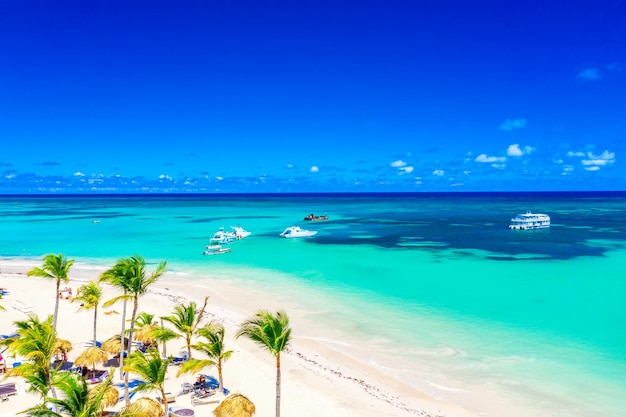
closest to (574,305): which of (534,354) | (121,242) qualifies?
(534,354)

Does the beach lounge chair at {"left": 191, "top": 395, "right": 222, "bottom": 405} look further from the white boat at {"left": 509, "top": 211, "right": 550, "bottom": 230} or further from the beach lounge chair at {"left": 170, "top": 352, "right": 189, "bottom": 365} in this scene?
the white boat at {"left": 509, "top": 211, "right": 550, "bottom": 230}

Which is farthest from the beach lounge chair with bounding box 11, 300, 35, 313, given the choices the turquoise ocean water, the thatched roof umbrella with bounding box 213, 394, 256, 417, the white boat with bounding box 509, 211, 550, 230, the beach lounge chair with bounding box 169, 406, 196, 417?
the white boat with bounding box 509, 211, 550, 230

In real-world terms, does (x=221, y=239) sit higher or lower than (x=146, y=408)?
lower

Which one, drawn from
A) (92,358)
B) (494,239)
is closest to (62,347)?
(92,358)

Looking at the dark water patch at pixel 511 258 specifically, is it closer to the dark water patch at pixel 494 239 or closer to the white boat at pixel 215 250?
the dark water patch at pixel 494 239

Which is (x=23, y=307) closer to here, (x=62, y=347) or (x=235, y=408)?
(x=62, y=347)

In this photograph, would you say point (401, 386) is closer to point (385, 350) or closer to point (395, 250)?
point (385, 350)

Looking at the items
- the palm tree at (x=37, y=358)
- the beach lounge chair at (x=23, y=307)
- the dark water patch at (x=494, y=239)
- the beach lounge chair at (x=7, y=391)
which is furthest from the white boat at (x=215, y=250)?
the palm tree at (x=37, y=358)
